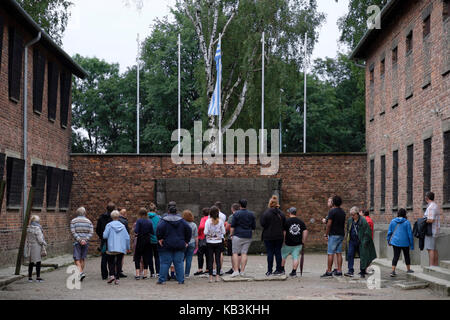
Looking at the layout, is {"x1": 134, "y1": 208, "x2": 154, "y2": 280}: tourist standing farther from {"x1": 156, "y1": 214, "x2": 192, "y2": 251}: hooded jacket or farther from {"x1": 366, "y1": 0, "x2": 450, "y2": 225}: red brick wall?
{"x1": 366, "y1": 0, "x2": 450, "y2": 225}: red brick wall

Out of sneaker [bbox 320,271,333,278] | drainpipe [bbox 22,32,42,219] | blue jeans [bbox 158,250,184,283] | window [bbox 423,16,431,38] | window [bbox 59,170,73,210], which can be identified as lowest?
sneaker [bbox 320,271,333,278]

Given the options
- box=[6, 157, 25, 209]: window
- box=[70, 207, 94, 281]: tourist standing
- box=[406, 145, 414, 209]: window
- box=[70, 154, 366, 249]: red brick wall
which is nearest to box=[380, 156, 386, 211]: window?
box=[70, 154, 366, 249]: red brick wall

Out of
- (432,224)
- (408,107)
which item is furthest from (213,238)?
(408,107)

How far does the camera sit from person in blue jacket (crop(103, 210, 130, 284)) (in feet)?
61.7

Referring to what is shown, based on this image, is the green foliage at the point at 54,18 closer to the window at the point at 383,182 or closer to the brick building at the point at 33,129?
the brick building at the point at 33,129

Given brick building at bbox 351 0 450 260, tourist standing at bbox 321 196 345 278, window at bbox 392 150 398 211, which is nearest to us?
tourist standing at bbox 321 196 345 278

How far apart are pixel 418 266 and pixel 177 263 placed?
7.19 metres

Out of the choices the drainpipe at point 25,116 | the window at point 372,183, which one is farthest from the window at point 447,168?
the drainpipe at point 25,116

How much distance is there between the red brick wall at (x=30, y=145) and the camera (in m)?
24.0

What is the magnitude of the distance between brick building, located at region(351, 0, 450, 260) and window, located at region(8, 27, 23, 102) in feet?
37.0

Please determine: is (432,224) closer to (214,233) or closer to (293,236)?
(293,236)

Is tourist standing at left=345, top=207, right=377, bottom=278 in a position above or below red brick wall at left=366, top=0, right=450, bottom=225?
below

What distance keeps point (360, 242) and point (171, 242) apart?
4364 millimetres
